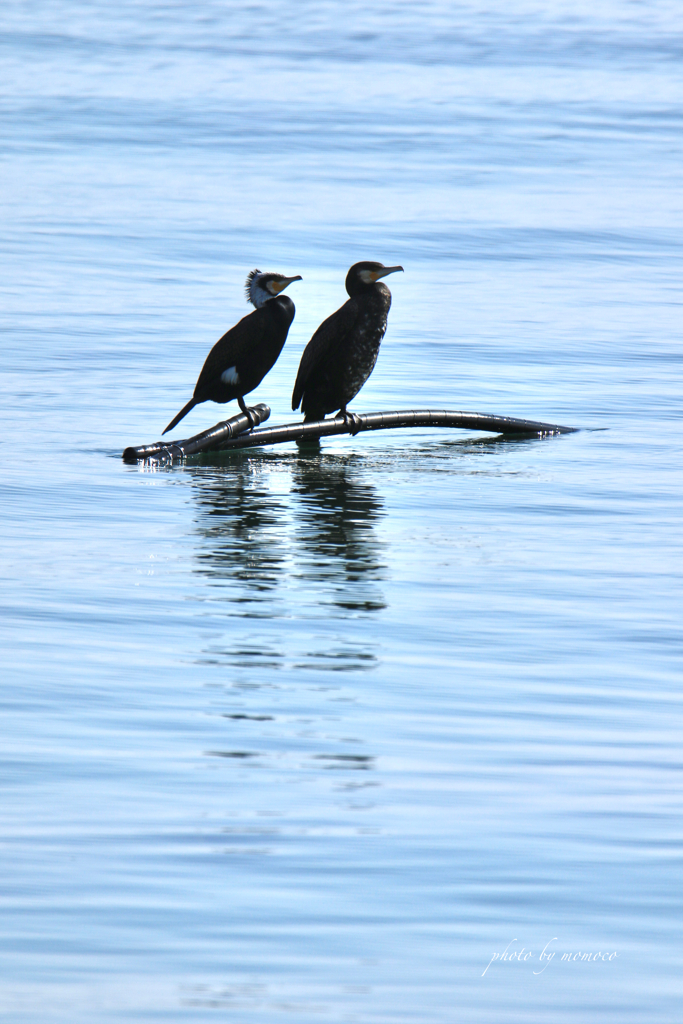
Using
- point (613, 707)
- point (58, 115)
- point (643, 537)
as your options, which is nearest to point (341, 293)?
point (643, 537)

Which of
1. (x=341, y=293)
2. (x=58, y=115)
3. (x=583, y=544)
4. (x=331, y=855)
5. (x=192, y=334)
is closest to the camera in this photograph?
(x=331, y=855)

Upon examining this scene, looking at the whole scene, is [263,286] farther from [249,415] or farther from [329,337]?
[249,415]

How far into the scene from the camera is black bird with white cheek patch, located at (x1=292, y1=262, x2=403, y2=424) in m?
8.62

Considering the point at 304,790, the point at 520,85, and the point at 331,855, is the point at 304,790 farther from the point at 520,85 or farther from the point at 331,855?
the point at 520,85

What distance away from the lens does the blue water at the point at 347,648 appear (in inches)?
130

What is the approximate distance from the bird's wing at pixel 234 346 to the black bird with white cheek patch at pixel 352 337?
1.26ft

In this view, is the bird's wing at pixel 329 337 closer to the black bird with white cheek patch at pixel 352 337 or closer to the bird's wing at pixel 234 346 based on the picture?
the black bird with white cheek patch at pixel 352 337

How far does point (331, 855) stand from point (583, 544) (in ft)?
11.1

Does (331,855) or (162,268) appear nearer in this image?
(331,855)

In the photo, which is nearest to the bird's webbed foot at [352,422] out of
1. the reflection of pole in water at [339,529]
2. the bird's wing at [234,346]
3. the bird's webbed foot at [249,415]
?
the reflection of pole in water at [339,529]

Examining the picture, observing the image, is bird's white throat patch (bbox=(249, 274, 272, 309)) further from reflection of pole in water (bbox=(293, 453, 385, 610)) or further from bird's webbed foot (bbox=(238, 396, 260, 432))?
reflection of pole in water (bbox=(293, 453, 385, 610))

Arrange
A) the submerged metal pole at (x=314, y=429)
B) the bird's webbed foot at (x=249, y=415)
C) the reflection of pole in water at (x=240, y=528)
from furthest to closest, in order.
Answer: the bird's webbed foot at (x=249, y=415), the submerged metal pole at (x=314, y=429), the reflection of pole in water at (x=240, y=528)

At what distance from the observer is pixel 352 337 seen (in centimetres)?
866

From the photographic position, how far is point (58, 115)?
24.8 metres
